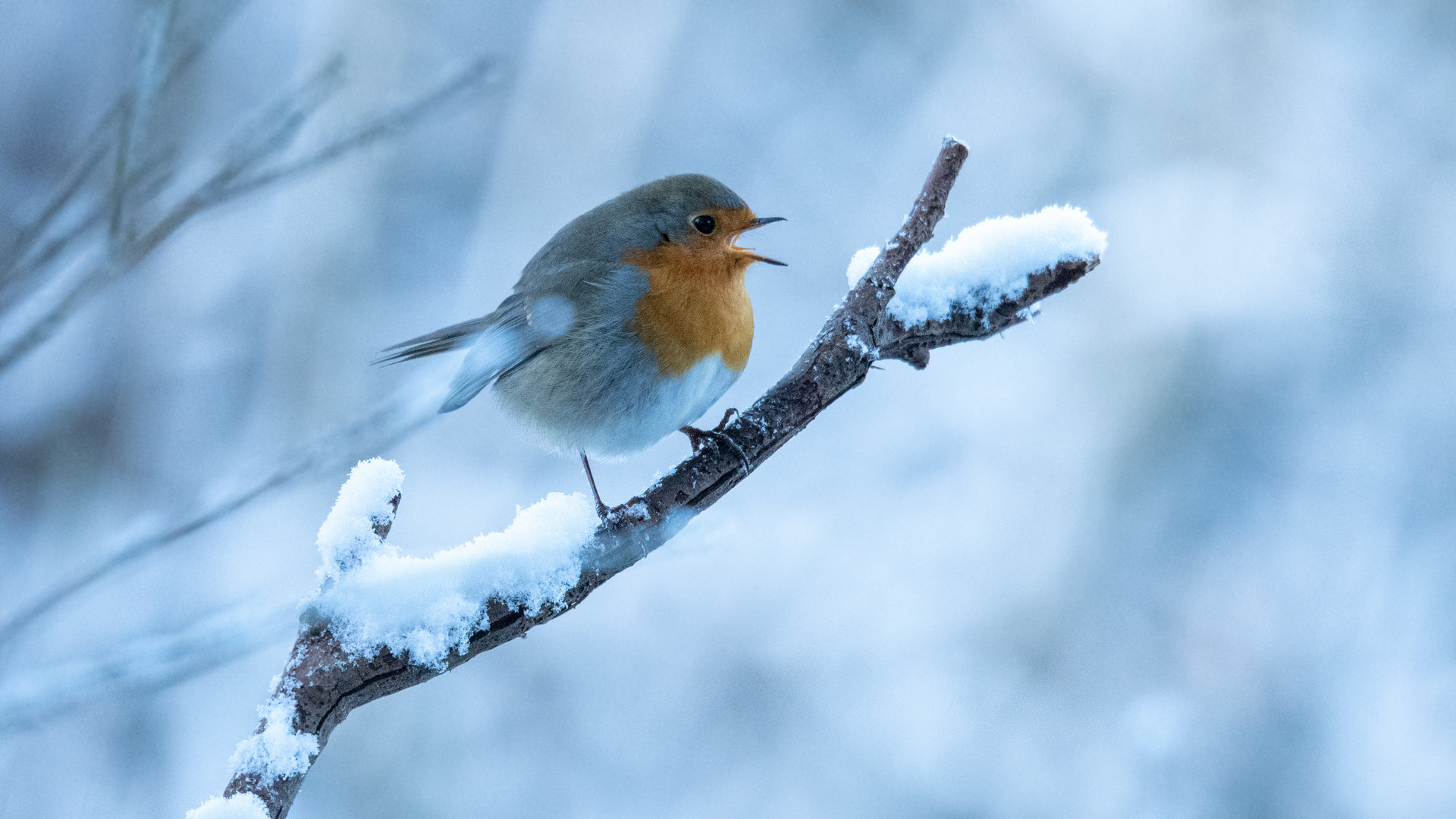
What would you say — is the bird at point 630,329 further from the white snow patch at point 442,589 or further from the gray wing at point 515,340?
the white snow patch at point 442,589

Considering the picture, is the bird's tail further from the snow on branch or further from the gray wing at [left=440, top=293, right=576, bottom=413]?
the snow on branch

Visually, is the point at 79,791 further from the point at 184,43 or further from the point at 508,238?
the point at 184,43

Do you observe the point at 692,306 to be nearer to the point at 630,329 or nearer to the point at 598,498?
the point at 630,329

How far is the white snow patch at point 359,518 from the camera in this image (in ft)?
5.63

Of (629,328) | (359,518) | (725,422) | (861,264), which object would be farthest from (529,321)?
(359,518)

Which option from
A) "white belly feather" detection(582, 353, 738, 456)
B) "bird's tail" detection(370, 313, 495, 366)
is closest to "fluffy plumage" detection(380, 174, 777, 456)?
"white belly feather" detection(582, 353, 738, 456)

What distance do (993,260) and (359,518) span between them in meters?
1.47

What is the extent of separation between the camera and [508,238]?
5.36 meters

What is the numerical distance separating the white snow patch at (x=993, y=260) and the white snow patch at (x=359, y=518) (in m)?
1.21

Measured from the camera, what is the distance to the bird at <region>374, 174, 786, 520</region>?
2.37 metres

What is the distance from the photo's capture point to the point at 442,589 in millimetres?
1709

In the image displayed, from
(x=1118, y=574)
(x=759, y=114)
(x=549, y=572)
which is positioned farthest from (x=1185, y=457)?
(x=549, y=572)

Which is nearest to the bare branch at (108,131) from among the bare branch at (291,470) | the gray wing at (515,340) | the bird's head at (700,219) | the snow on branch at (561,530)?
the bare branch at (291,470)

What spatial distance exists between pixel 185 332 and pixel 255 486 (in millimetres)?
4622
